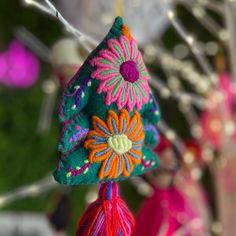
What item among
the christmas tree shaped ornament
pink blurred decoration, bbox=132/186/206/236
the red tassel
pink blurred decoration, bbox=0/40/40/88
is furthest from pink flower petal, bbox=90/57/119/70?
pink blurred decoration, bbox=0/40/40/88

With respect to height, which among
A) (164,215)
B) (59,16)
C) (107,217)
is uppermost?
(59,16)

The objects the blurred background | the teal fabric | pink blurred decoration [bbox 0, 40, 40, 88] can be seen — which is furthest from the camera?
pink blurred decoration [bbox 0, 40, 40, 88]

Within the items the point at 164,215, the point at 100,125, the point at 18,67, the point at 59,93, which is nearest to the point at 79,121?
the point at 100,125

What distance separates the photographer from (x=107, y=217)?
437mm

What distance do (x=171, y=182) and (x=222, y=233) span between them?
21cm

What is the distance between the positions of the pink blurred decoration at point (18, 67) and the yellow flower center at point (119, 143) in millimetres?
548

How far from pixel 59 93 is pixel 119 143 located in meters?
0.36

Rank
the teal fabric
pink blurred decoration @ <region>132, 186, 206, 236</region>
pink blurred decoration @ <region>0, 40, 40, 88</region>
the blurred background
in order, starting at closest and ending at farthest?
1. the teal fabric
2. pink blurred decoration @ <region>132, 186, 206, 236</region>
3. the blurred background
4. pink blurred decoration @ <region>0, 40, 40, 88</region>

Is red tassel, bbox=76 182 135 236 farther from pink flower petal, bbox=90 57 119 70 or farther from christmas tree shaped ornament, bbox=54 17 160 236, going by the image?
pink flower petal, bbox=90 57 119 70

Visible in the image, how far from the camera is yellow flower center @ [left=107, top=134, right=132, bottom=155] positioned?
44 cm

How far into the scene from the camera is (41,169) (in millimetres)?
992

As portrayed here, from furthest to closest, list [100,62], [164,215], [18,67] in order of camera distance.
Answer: [18,67] → [164,215] → [100,62]

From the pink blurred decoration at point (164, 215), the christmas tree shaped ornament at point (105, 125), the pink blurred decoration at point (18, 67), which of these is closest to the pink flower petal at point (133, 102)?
the christmas tree shaped ornament at point (105, 125)

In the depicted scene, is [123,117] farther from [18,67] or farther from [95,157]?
[18,67]
